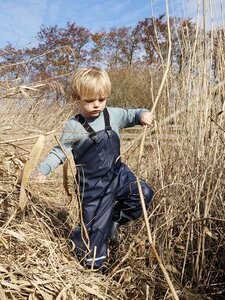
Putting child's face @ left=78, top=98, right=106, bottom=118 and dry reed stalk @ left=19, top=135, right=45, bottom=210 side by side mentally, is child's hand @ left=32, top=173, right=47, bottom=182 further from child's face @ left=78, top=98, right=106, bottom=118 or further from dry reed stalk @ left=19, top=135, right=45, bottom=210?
child's face @ left=78, top=98, right=106, bottom=118

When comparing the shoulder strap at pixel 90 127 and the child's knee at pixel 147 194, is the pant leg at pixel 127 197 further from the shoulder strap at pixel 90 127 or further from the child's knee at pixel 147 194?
the shoulder strap at pixel 90 127

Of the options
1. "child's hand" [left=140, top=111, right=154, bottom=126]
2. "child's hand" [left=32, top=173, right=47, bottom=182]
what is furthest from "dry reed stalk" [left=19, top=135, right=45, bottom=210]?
"child's hand" [left=140, top=111, right=154, bottom=126]

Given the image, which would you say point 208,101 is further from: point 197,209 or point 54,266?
point 54,266

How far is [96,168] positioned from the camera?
1.68 metres

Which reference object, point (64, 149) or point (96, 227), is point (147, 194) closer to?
point (96, 227)

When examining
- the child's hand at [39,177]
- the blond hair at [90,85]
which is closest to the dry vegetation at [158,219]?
the child's hand at [39,177]

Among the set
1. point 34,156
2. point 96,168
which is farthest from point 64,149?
point 34,156

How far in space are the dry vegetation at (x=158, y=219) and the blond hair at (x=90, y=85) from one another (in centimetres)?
16

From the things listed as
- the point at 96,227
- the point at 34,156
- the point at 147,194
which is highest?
the point at 34,156

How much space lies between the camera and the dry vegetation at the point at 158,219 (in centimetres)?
133

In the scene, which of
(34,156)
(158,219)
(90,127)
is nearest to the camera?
(34,156)

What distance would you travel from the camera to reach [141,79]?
436 inches

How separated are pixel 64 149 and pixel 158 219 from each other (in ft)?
1.54

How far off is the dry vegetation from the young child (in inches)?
3.0
